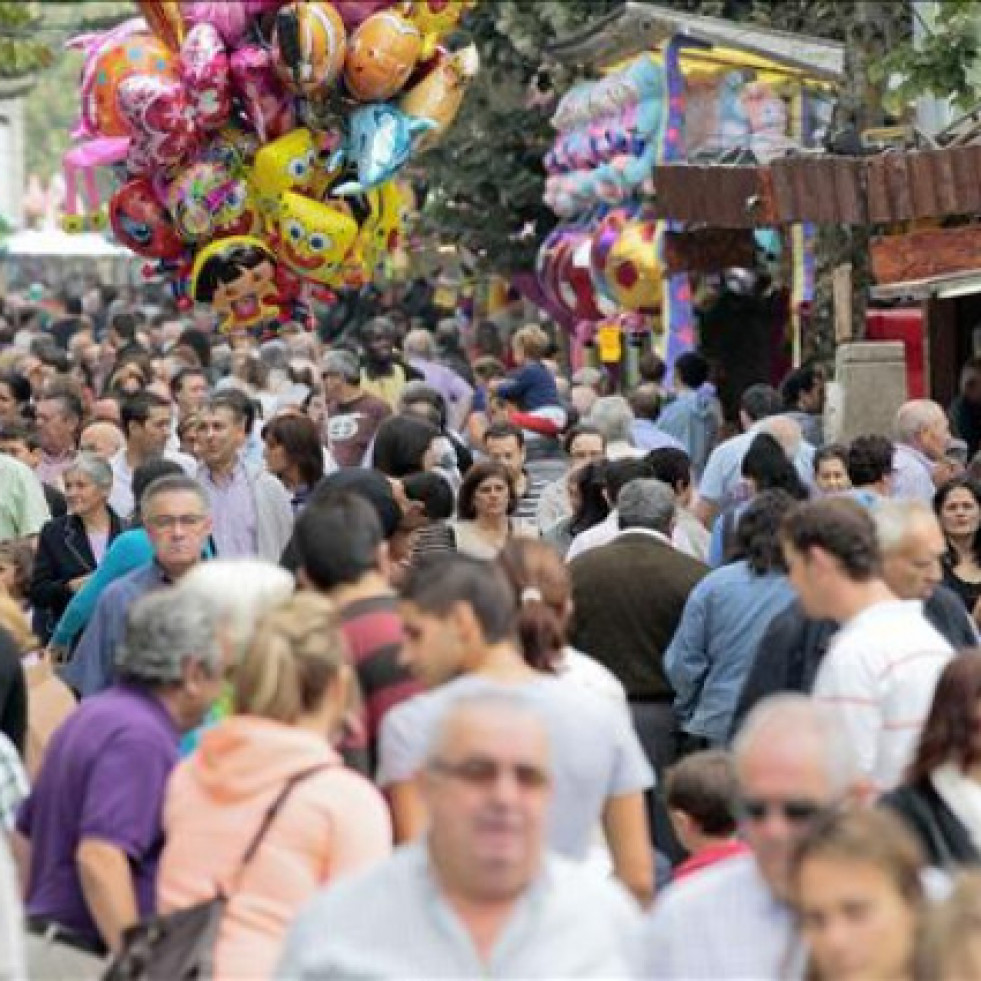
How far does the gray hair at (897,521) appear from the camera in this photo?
1016 cm

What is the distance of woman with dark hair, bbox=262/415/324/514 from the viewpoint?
15055 mm

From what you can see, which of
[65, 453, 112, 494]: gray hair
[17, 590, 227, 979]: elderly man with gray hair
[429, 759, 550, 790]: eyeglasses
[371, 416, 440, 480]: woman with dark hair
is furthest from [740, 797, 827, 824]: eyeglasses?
[65, 453, 112, 494]: gray hair

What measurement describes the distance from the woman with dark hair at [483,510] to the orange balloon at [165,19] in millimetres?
5989

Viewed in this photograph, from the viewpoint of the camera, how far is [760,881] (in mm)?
6785

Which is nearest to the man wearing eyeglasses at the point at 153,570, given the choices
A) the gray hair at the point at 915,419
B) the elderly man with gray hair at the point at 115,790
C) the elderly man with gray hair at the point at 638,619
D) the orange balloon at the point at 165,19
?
the elderly man with gray hair at the point at 638,619

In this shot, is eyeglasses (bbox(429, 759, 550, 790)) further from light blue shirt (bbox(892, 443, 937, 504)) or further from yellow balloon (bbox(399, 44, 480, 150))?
yellow balloon (bbox(399, 44, 480, 150))

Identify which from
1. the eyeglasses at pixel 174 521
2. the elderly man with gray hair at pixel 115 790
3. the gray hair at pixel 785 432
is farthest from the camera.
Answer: the gray hair at pixel 785 432

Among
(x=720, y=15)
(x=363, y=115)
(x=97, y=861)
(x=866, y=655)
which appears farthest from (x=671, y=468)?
(x=720, y=15)

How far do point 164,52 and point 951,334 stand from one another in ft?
24.7

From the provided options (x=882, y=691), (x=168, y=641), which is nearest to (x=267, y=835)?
(x=168, y=641)

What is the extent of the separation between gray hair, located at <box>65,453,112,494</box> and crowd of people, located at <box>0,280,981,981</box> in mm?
22

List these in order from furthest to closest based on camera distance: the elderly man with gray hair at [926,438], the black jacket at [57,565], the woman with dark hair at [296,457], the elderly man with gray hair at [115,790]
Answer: the elderly man with gray hair at [926,438]
the woman with dark hair at [296,457]
the black jacket at [57,565]
the elderly man with gray hair at [115,790]

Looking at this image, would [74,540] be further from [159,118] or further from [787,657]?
[787,657]

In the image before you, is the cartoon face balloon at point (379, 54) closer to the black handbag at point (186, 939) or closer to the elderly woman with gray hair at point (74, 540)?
the elderly woman with gray hair at point (74, 540)
